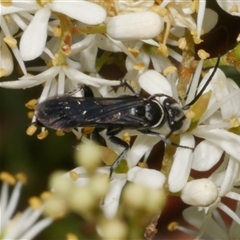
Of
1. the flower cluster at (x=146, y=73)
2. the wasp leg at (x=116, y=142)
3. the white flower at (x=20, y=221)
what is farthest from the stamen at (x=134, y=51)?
the white flower at (x=20, y=221)

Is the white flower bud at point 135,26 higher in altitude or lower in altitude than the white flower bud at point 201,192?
higher

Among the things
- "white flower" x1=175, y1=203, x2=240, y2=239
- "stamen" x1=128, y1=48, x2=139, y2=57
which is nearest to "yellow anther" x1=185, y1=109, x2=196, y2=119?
"stamen" x1=128, y1=48, x2=139, y2=57

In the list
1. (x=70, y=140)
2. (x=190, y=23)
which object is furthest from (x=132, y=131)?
(x=70, y=140)

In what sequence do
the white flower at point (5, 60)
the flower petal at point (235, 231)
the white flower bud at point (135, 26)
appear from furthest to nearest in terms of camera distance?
the flower petal at point (235, 231) < the white flower at point (5, 60) < the white flower bud at point (135, 26)

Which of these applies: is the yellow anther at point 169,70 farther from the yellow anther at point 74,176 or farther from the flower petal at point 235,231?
the flower petal at point 235,231

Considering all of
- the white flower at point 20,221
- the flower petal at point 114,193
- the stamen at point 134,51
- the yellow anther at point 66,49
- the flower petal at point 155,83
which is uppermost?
the yellow anther at point 66,49

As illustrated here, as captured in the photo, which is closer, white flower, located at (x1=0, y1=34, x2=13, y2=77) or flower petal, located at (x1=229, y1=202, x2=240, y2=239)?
white flower, located at (x1=0, y1=34, x2=13, y2=77)

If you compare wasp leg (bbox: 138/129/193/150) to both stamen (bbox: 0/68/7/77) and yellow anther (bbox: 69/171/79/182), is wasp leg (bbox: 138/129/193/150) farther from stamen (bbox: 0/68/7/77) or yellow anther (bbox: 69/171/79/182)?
stamen (bbox: 0/68/7/77)
